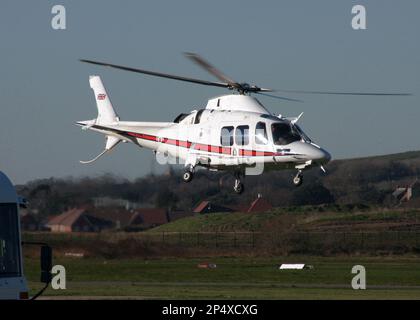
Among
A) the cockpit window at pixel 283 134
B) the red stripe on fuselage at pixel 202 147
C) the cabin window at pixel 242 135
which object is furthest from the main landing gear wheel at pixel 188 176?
the cockpit window at pixel 283 134

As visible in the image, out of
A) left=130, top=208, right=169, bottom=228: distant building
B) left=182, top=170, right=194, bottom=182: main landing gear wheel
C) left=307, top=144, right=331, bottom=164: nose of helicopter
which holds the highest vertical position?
left=307, top=144, right=331, bottom=164: nose of helicopter

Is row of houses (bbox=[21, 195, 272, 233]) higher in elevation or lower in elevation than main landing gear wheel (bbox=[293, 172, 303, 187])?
lower

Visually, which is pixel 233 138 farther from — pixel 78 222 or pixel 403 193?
pixel 403 193

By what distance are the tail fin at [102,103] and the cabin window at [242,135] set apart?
632cm

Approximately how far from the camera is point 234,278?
152 feet

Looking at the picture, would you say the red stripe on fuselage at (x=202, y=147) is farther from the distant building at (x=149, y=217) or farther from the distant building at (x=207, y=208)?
the distant building at (x=207, y=208)

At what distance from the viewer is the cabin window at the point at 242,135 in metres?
32.4

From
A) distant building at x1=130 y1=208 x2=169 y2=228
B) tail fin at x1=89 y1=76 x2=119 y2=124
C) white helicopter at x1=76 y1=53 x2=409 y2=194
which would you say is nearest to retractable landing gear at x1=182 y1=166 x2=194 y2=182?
white helicopter at x1=76 y1=53 x2=409 y2=194

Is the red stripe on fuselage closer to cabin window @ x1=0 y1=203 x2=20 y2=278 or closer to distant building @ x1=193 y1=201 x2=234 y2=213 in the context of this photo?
cabin window @ x1=0 y1=203 x2=20 y2=278

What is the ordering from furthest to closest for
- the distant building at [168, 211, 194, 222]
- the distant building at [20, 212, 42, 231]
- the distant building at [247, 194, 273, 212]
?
the distant building at [247, 194, 273, 212] < the distant building at [168, 211, 194, 222] < the distant building at [20, 212, 42, 231]

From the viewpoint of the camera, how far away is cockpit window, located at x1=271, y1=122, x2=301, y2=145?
105 feet

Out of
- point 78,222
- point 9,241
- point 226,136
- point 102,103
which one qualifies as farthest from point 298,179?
point 9,241

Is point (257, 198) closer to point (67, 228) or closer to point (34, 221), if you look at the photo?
point (67, 228)

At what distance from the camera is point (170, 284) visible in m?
42.3
